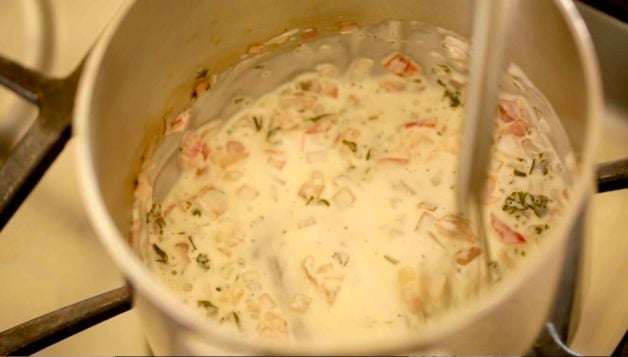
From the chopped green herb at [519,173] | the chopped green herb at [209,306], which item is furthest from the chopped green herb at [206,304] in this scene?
the chopped green herb at [519,173]

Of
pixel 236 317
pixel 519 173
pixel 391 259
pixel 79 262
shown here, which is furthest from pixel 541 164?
pixel 79 262

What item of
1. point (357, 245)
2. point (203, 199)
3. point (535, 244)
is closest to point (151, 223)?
point (203, 199)

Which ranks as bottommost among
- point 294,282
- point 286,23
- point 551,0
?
point 294,282

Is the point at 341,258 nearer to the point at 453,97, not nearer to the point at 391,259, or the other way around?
the point at 391,259

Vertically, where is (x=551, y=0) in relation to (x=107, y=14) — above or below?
above

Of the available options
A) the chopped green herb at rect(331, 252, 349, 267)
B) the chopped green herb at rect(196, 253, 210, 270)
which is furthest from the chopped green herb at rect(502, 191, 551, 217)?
the chopped green herb at rect(196, 253, 210, 270)

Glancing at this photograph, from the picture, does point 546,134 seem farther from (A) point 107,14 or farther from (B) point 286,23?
(A) point 107,14

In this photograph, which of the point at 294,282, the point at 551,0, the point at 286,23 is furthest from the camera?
the point at 286,23
